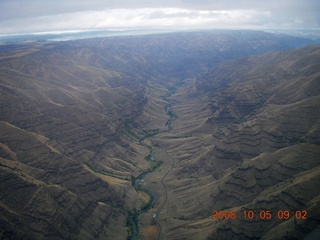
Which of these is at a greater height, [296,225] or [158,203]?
[296,225]

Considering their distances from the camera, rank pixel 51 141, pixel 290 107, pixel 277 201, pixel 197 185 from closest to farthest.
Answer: pixel 277 201
pixel 197 185
pixel 51 141
pixel 290 107

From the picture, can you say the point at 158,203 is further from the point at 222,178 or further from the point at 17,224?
the point at 17,224

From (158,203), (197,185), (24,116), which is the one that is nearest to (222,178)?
(197,185)
